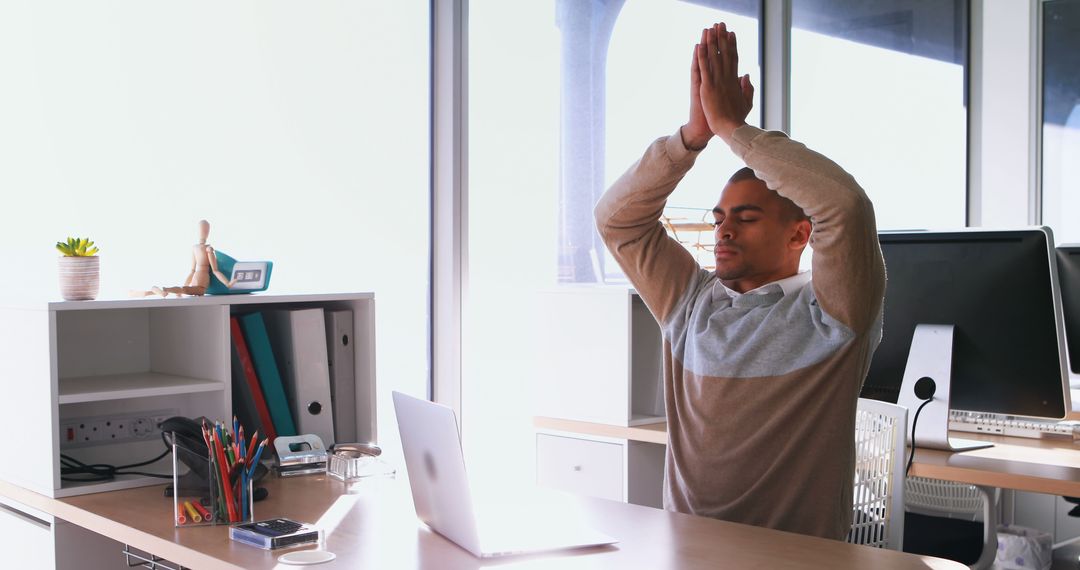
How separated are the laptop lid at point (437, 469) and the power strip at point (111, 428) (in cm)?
90

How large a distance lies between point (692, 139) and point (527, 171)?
5.71 feet

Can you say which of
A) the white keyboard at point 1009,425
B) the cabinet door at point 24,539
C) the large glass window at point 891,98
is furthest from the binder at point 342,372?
the large glass window at point 891,98

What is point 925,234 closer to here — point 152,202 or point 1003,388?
point 1003,388

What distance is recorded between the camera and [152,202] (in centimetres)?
280

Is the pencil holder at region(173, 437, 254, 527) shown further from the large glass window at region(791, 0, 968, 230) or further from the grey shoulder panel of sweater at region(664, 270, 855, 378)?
the large glass window at region(791, 0, 968, 230)

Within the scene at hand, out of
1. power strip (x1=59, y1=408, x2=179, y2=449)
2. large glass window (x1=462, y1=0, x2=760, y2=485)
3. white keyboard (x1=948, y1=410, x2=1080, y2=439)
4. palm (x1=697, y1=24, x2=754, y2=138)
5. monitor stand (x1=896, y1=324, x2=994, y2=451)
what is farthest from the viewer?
large glass window (x1=462, y1=0, x2=760, y2=485)

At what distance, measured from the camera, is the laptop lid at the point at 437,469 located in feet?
4.96

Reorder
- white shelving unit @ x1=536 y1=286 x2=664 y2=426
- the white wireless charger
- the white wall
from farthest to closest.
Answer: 1. the white wall
2. white shelving unit @ x1=536 y1=286 x2=664 y2=426
3. the white wireless charger

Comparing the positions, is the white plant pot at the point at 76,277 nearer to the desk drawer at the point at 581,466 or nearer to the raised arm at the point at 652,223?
the raised arm at the point at 652,223

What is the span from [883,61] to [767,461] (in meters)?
3.96

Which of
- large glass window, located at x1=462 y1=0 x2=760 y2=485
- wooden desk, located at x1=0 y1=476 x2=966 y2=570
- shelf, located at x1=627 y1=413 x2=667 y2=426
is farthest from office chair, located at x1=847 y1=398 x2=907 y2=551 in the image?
large glass window, located at x1=462 y1=0 x2=760 y2=485

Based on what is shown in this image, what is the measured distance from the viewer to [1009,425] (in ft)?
9.22

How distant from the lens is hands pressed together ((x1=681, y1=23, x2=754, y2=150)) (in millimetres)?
1966

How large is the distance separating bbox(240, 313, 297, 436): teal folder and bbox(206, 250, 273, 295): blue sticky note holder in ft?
0.22
